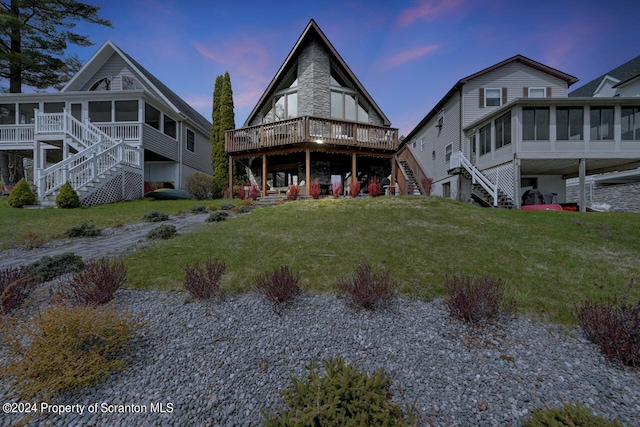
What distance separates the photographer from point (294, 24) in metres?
14.0

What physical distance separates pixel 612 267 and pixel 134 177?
1726 centimetres

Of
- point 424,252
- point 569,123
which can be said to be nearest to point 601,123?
point 569,123

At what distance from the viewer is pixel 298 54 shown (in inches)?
576

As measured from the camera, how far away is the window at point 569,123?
12.6 meters

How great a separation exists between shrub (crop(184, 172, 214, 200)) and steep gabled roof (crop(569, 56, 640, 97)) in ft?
92.8

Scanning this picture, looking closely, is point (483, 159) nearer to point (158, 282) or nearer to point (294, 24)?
point (294, 24)

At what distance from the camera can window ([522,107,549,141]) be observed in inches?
494

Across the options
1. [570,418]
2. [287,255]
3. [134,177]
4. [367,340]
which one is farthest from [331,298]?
[134,177]

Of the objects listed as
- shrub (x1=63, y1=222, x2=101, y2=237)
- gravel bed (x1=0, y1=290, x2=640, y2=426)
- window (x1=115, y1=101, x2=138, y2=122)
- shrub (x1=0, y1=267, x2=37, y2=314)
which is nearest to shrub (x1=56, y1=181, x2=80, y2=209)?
shrub (x1=63, y1=222, x2=101, y2=237)

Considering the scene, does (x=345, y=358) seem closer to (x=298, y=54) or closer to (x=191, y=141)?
(x=298, y=54)

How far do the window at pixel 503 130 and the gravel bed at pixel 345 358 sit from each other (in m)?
13.0

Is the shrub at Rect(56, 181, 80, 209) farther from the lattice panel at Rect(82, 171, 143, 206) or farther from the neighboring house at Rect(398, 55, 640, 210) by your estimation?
the neighboring house at Rect(398, 55, 640, 210)

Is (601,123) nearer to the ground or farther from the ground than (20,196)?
farther from the ground

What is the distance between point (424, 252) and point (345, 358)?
10.6 ft
